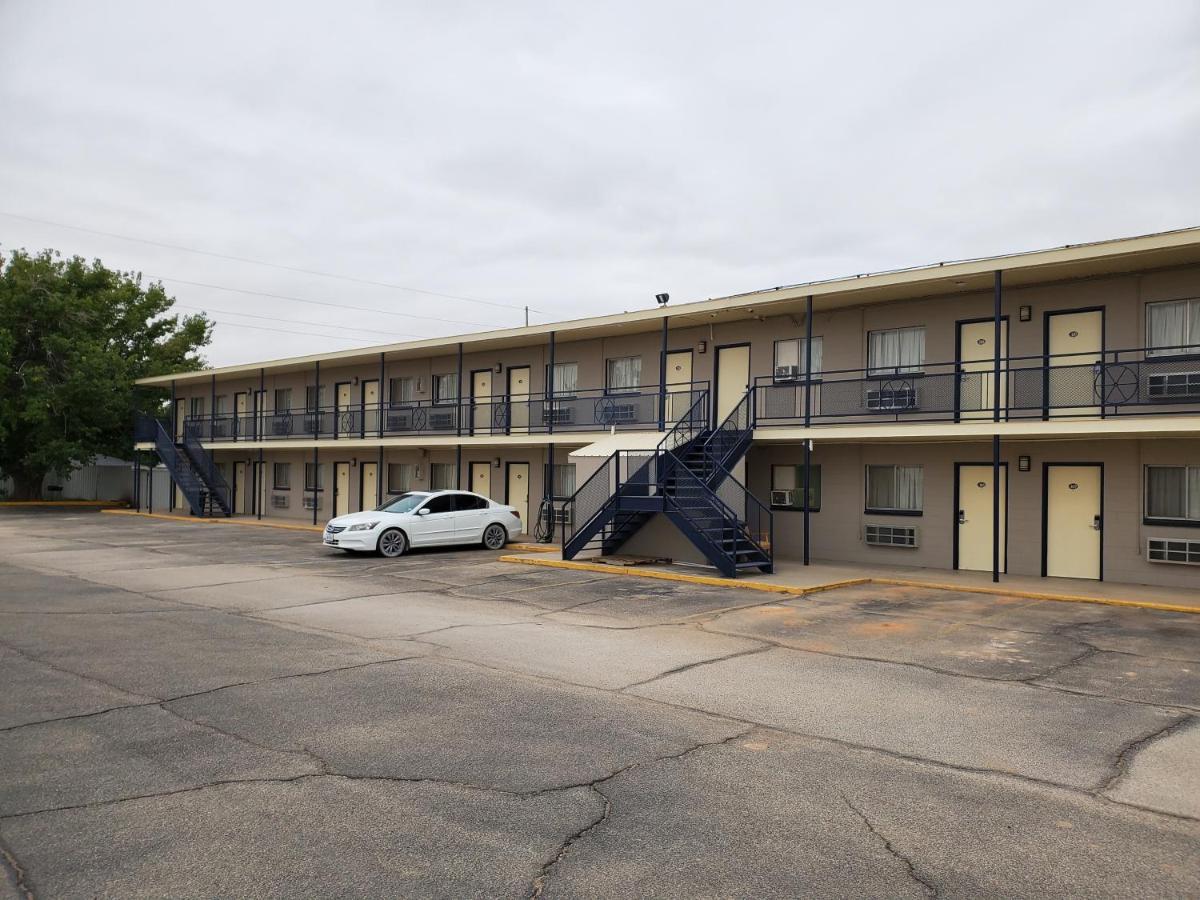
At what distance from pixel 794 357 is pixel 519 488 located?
954 cm

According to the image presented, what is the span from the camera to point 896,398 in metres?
17.7

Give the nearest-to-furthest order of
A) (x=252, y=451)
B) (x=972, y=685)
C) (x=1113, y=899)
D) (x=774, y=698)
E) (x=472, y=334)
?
1. (x=1113, y=899)
2. (x=774, y=698)
3. (x=972, y=685)
4. (x=472, y=334)
5. (x=252, y=451)

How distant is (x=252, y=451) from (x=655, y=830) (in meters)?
33.8

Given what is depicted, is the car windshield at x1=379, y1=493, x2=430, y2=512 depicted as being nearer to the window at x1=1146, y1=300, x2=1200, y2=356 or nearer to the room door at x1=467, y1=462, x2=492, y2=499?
the room door at x1=467, y1=462, x2=492, y2=499

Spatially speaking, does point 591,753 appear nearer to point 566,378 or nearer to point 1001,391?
point 1001,391

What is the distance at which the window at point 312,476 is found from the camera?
31266mm

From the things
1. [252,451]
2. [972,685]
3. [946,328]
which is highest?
[946,328]

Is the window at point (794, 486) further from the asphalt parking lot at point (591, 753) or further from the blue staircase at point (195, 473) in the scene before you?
the blue staircase at point (195, 473)

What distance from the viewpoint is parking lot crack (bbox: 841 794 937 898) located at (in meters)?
4.20

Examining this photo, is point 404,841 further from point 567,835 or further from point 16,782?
point 16,782

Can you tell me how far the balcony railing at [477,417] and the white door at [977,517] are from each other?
6.29m

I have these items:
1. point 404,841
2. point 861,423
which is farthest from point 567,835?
point 861,423

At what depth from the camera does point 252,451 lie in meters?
35.4

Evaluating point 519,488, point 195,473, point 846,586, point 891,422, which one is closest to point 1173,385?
point 891,422
